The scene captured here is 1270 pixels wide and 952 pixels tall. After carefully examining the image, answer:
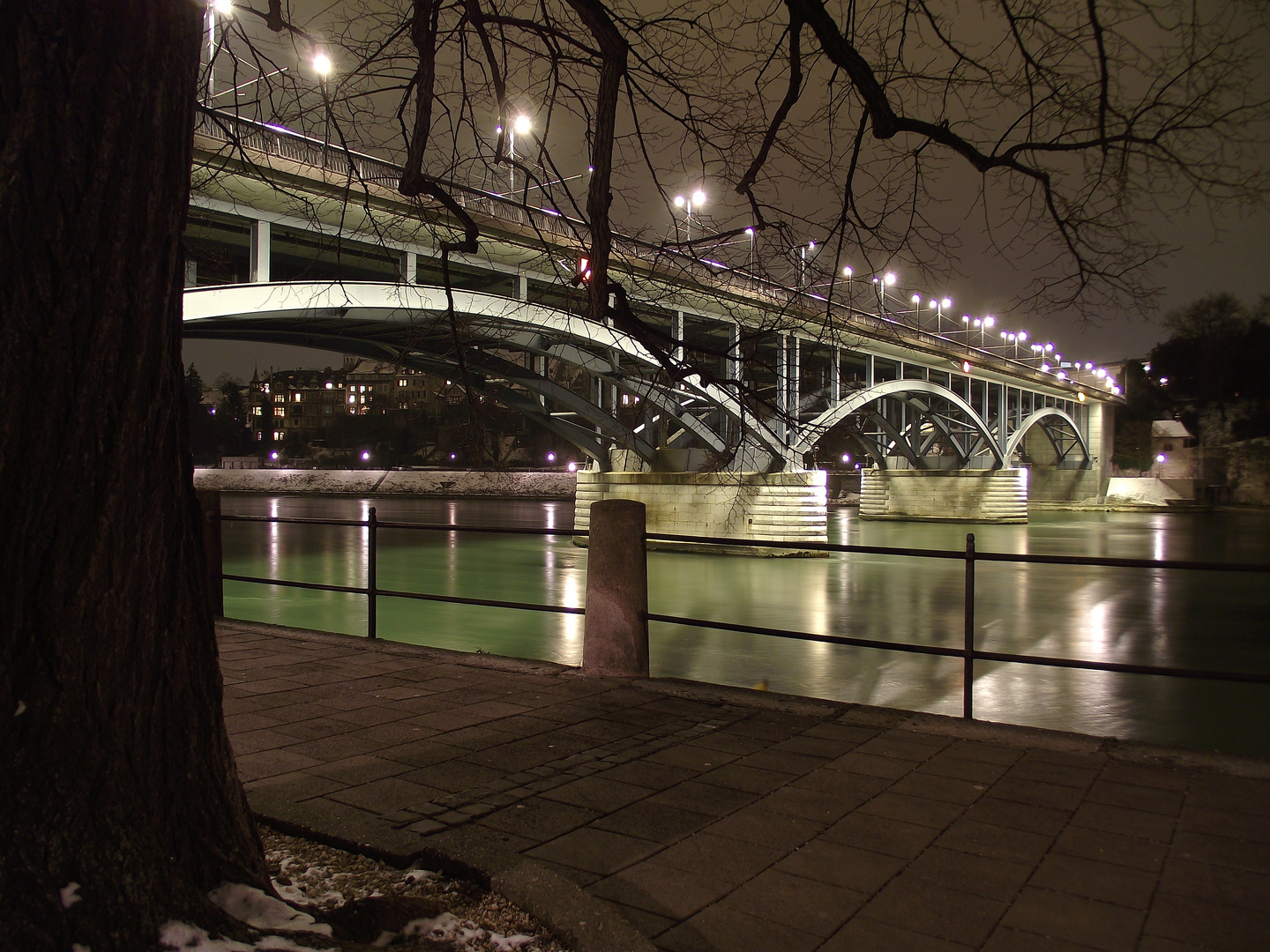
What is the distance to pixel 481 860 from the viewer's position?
2.63m

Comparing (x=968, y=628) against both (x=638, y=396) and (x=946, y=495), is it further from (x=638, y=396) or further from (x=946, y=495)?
(x=946, y=495)

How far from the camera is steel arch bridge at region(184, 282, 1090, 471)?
550 cm

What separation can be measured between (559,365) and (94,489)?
24138 mm

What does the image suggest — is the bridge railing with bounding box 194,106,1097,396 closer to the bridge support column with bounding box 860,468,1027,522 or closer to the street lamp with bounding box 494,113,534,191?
the street lamp with bounding box 494,113,534,191

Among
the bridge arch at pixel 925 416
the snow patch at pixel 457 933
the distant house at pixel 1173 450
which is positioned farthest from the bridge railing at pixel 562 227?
the distant house at pixel 1173 450

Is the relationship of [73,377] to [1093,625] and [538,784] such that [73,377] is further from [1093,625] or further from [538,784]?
[1093,625]

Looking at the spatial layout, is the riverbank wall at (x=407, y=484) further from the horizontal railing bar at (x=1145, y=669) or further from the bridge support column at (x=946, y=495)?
the horizontal railing bar at (x=1145, y=669)

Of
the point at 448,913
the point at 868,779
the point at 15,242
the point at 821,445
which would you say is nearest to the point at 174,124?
the point at 15,242

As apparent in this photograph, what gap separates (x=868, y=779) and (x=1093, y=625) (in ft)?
52.5

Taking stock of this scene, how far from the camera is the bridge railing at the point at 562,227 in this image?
438 cm

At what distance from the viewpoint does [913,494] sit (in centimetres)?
5244

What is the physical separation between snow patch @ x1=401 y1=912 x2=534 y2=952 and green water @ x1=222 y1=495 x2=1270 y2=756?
854cm

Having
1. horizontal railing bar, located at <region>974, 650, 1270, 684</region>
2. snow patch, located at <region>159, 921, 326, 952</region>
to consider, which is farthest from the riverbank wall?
snow patch, located at <region>159, 921, 326, 952</region>

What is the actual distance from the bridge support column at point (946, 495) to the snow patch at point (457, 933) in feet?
162
